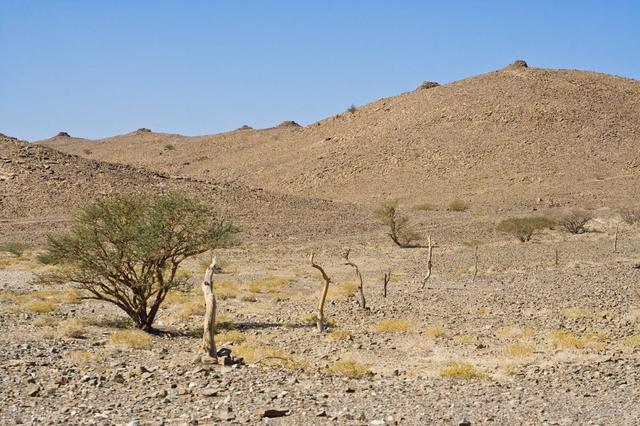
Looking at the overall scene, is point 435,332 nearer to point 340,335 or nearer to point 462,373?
point 340,335

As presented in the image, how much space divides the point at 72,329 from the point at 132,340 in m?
2.01

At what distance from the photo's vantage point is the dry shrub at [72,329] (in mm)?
18078

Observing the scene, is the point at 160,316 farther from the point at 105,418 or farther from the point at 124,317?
the point at 105,418

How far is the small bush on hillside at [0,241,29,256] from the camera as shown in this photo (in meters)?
40.2

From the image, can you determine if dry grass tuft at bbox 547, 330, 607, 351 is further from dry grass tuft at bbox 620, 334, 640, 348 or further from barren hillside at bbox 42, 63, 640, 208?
barren hillside at bbox 42, 63, 640, 208

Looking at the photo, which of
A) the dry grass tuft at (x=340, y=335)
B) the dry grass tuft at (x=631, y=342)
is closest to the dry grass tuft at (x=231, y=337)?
the dry grass tuft at (x=340, y=335)

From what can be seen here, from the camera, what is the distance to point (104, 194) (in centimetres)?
5178

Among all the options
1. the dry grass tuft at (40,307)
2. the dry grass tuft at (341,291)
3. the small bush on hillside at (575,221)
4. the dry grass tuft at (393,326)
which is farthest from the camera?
the small bush on hillside at (575,221)

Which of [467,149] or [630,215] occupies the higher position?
[467,149]

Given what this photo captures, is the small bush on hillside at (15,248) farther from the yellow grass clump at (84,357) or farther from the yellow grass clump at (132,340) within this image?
the yellow grass clump at (84,357)

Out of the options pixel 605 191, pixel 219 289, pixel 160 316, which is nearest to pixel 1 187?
pixel 219 289

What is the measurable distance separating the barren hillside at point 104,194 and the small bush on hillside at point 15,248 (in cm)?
335

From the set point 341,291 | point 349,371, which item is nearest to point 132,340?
point 349,371

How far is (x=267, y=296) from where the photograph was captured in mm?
27031
